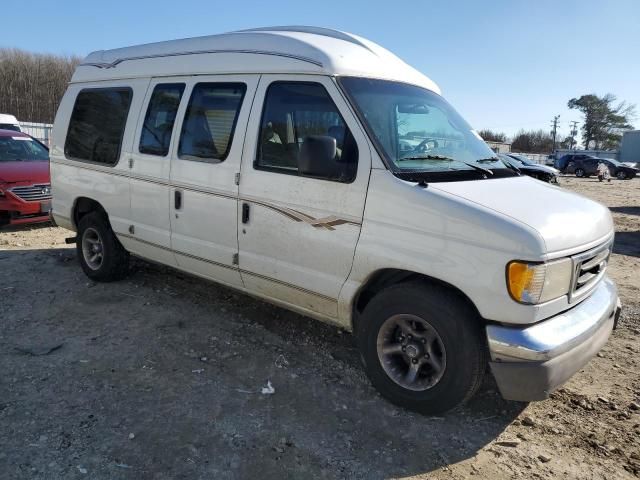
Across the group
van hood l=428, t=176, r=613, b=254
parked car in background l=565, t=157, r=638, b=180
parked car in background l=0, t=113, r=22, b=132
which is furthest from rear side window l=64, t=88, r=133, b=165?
parked car in background l=565, t=157, r=638, b=180

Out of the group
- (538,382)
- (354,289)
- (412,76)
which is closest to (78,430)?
(354,289)

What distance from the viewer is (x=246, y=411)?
337cm

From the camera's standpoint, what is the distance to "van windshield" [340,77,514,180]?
3.45 m

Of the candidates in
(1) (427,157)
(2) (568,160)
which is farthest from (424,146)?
(2) (568,160)

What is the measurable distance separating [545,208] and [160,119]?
3.50 metres

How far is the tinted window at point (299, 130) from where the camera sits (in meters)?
3.44

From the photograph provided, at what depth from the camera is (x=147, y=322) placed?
15.7ft

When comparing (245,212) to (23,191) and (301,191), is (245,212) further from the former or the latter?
(23,191)

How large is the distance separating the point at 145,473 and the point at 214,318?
2.24 m

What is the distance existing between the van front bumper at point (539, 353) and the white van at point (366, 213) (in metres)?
0.01

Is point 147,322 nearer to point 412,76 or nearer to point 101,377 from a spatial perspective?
point 101,377

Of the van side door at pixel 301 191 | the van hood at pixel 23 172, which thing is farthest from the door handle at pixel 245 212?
the van hood at pixel 23 172

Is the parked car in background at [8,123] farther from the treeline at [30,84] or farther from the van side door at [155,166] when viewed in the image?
the treeline at [30,84]

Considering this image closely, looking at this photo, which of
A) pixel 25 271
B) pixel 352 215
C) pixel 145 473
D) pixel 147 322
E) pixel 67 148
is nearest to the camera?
pixel 145 473
